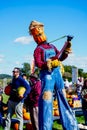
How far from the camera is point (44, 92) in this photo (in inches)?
316

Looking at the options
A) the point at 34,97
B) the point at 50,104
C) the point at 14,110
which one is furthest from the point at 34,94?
the point at 50,104

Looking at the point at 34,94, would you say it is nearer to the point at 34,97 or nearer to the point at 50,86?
the point at 34,97

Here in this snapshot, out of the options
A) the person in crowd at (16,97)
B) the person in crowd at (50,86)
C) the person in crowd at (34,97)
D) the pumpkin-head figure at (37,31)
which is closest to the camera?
the person in crowd at (50,86)

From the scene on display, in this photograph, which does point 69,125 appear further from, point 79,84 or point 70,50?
point 79,84

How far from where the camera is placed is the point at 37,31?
8.33m

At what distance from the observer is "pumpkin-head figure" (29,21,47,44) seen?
8.32 metres

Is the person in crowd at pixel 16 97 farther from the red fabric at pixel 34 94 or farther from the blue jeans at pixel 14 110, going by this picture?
the red fabric at pixel 34 94

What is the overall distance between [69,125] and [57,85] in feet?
2.51

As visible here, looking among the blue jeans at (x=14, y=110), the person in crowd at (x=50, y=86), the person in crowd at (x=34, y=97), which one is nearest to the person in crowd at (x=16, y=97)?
the blue jeans at (x=14, y=110)

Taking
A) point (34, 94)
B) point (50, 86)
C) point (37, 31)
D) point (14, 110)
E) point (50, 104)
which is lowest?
point (50, 104)

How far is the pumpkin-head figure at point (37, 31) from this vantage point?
8320 mm

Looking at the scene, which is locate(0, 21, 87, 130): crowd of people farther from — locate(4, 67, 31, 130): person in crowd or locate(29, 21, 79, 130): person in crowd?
locate(4, 67, 31, 130): person in crowd

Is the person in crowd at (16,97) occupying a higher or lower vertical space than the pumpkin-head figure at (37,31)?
lower

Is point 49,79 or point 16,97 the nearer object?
point 49,79
